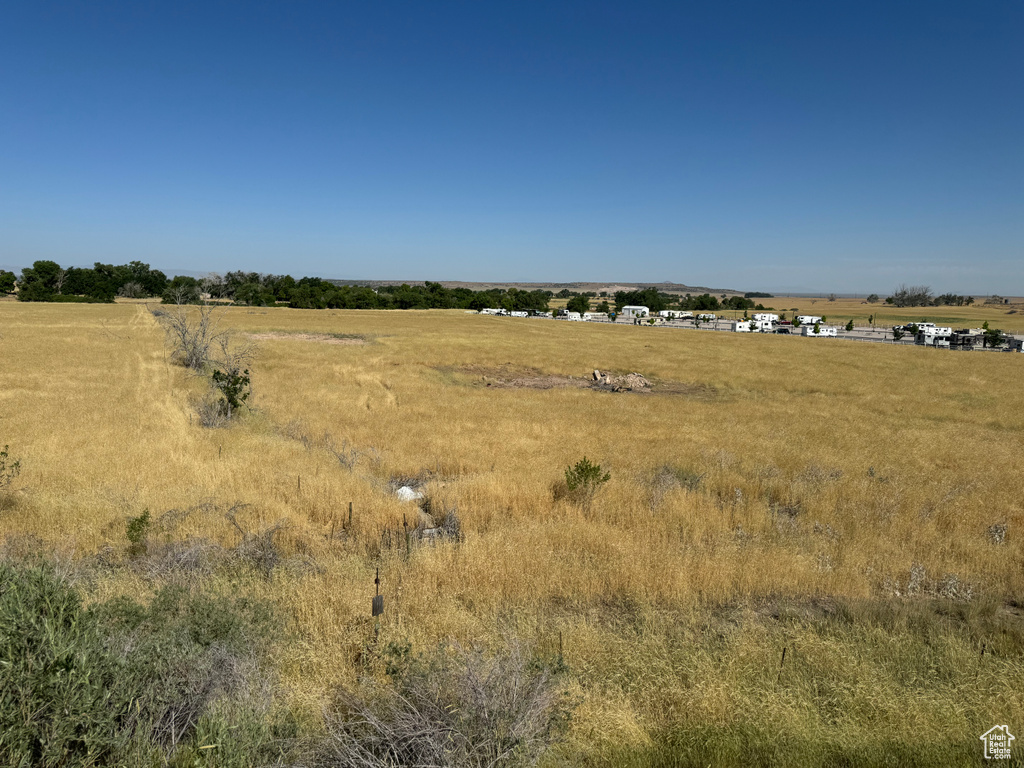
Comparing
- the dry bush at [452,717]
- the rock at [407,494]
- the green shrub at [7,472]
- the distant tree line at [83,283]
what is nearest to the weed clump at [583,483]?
the rock at [407,494]

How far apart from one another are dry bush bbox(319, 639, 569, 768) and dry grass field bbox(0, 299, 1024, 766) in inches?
10.8

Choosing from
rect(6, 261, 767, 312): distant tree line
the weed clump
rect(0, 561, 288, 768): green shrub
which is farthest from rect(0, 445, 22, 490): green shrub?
rect(6, 261, 767, 312): distant tree line

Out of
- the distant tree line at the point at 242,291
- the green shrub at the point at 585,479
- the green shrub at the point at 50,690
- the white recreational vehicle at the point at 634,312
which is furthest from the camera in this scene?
the white recreational vehicle at the point at 634,312

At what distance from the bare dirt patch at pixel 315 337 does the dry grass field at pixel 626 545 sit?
944 inches

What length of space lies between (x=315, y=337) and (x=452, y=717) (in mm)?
47391

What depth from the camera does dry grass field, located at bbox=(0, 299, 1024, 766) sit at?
4457mm

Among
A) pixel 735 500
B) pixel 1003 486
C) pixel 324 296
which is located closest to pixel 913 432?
pixel 1003 486

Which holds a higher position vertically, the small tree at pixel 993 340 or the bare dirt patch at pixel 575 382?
the small tree at pixel 993 340

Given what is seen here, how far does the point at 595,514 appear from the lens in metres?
9.45

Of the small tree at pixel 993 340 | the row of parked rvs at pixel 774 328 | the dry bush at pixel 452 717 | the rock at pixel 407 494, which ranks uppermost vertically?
the row of parked rvs at pixel 774 328

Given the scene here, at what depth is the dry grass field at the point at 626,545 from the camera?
4.46 metres

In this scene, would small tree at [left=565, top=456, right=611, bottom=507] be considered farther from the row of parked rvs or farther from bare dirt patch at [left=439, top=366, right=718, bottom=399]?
the row of parked rvs

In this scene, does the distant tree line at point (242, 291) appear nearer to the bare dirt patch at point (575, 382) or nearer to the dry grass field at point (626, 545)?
the bare dirt patch at point (575, 382)

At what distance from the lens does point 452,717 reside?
3.80 meters
